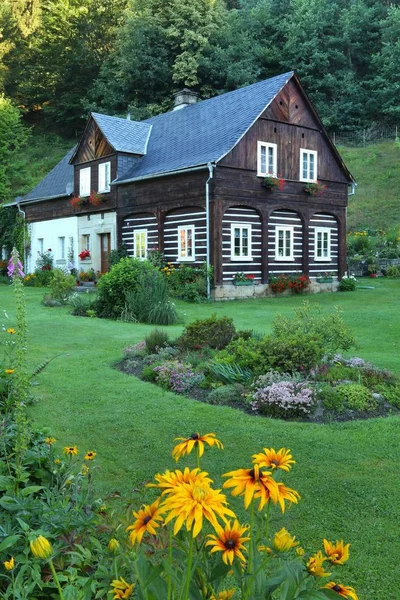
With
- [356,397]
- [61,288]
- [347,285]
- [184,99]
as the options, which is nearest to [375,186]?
[347,285]

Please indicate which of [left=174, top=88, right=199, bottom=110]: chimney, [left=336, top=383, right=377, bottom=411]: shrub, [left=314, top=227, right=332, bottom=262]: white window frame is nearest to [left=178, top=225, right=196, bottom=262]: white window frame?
[left=314, top=227, right=332, bottom=262]: white window frame

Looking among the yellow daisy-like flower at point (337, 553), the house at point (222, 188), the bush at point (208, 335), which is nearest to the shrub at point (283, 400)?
the bush at point (208, 335)

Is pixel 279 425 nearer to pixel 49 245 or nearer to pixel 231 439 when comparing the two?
pixel 231 439

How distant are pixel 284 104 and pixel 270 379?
17.4m

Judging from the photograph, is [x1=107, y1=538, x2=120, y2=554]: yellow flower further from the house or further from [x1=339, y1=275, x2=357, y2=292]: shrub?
[x1=339, y1=275, x2=357, y2=292]: shrub

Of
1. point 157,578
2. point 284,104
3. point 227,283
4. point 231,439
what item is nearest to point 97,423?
point 231,439

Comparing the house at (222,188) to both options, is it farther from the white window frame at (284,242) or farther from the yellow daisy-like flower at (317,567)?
the yellow daisy-like flower at (317,567)

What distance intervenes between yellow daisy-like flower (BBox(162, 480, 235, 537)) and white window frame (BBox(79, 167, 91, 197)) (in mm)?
24477

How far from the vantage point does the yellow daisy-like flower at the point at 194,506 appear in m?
1.34

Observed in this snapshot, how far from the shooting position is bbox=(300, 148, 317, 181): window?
73.6ft

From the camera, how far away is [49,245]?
1101 inches

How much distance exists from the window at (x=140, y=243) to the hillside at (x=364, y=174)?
568 inches

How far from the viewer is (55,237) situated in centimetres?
2758

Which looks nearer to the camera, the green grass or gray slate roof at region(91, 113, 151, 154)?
gray slate roof at region(91, 113, 151, 154)
